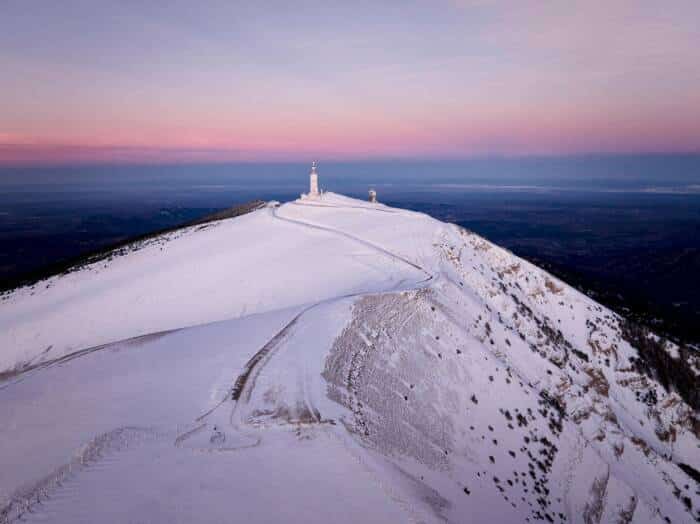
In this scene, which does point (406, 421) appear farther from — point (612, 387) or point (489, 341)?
point (612, 387)

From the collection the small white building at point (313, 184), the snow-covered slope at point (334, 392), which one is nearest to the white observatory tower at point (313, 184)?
the small white building at point (313, 184)

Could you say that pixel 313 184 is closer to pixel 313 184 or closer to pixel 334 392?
pixel 313 184

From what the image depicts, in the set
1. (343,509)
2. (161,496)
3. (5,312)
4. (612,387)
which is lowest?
(612,387)

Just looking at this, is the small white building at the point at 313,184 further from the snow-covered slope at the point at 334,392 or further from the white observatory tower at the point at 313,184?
the snow-covered slope at the point at 334,392

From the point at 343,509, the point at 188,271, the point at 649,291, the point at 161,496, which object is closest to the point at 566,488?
the point at 343,509

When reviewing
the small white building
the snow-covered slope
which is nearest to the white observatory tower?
the small white building

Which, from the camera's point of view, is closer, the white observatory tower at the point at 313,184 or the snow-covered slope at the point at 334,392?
the snow-covered slope at the point at 334,392

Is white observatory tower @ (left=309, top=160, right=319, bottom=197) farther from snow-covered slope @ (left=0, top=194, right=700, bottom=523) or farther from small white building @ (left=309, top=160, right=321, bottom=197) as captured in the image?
snow-covered slope @ (left=0, top=194, right=700, bottom=523)

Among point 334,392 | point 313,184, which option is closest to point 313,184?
point 313,184
